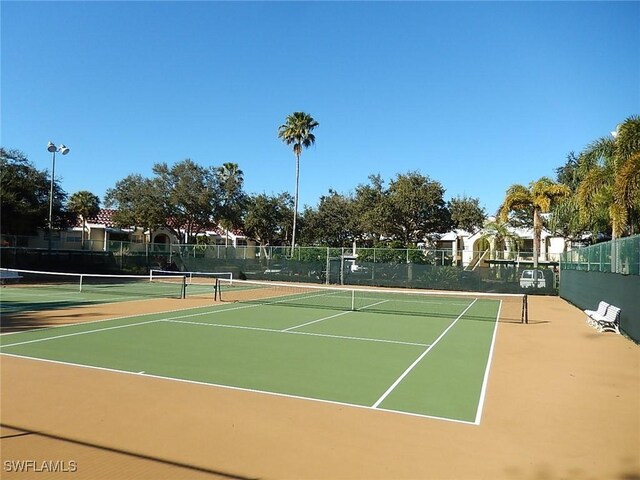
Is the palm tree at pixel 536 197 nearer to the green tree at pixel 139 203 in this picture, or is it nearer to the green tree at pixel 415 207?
the green tree at pixel 415 207

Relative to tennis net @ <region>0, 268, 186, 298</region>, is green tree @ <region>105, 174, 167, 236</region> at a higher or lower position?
higher

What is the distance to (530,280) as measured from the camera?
29.9 metres

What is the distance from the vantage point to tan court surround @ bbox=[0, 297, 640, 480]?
469 centimetres

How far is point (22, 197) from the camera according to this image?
34.4 metres

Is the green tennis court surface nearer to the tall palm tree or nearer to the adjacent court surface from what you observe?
the adjacent court surface

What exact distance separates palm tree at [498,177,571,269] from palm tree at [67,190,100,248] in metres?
42.6

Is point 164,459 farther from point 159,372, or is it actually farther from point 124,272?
point 124,272

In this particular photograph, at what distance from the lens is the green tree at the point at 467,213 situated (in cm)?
4706

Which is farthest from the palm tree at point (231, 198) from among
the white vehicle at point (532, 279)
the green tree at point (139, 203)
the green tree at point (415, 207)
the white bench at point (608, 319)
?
the white bench at point (608, 319)

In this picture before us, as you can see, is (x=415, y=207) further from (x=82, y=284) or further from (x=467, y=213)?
(x=82, y=284)

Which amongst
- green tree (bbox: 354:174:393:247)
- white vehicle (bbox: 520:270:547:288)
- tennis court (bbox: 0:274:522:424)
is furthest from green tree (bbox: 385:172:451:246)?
tennis court (bbox: 0:274:522:424)

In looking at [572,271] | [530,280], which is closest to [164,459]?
[572,271]

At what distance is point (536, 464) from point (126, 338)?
9.14 metres

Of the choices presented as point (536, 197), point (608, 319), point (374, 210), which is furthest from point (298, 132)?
point (608, 319)
